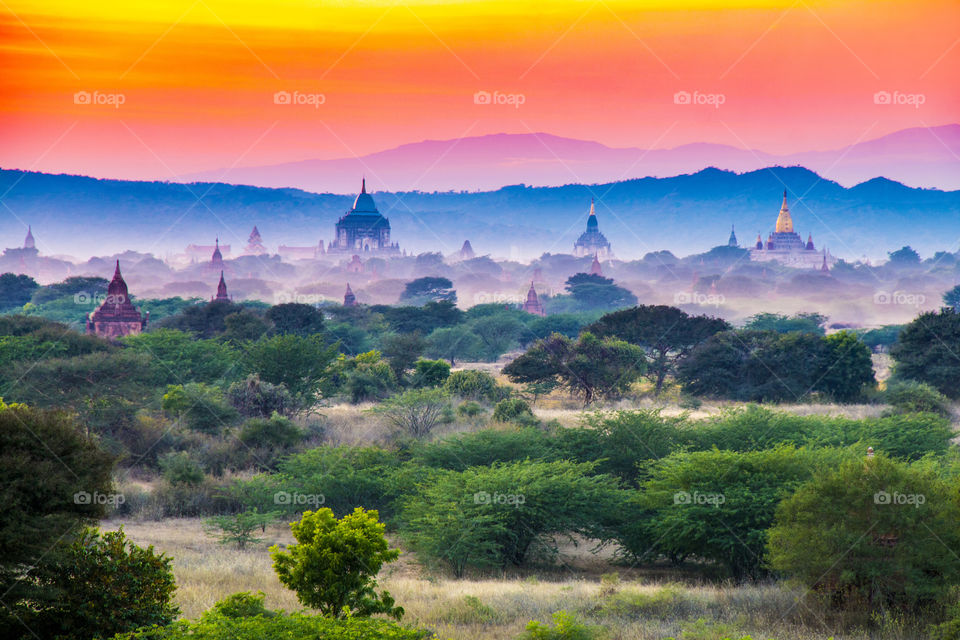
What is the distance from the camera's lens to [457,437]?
91.9 feet

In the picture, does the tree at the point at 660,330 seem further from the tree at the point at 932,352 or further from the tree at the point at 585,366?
the tree at the point at 932,352

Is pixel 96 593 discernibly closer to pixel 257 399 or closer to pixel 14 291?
pixel 257 399

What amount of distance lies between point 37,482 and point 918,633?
500 inches

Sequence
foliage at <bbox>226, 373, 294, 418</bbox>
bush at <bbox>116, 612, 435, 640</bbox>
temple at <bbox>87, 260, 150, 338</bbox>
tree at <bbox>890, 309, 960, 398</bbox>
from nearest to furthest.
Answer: bush at <bbox>116, 612, 435, 640</bbox> → foliage at <bbox>226, 373, 294, 418</bbox> → tree at <bbox>890, 309, 960, 398</bbox> → temple at <bbox>87, 260, 150, 338</bbox>

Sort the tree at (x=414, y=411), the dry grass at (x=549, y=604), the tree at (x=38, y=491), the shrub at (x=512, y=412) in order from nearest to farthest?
the tree at (x=38, y=491) < the dry grass at (x=549, y=604) < the tree at (x=414, y=411) < the shrub at (x=512, y=412)

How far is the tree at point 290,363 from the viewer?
41.2 meters

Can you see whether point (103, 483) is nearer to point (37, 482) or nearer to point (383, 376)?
point (37, 482)

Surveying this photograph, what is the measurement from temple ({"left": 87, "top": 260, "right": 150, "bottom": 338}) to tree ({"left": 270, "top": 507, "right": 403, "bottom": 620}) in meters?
62.5

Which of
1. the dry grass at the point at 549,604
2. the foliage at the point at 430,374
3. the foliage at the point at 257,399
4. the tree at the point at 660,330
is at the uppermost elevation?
the tree at the point at 660,330

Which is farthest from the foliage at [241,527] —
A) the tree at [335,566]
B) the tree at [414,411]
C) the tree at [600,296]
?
the tree at [600,296]

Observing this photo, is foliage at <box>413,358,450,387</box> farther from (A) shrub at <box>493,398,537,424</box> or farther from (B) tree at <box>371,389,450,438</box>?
(B) tree at <box>371,389,450,438</box>

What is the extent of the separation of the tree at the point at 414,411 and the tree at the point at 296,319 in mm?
34215

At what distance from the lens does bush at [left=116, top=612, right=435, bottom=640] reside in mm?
10211

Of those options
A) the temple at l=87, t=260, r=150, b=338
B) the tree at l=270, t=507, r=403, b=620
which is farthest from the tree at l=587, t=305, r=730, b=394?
the tree at l=270, t=507, r=403, b=620
